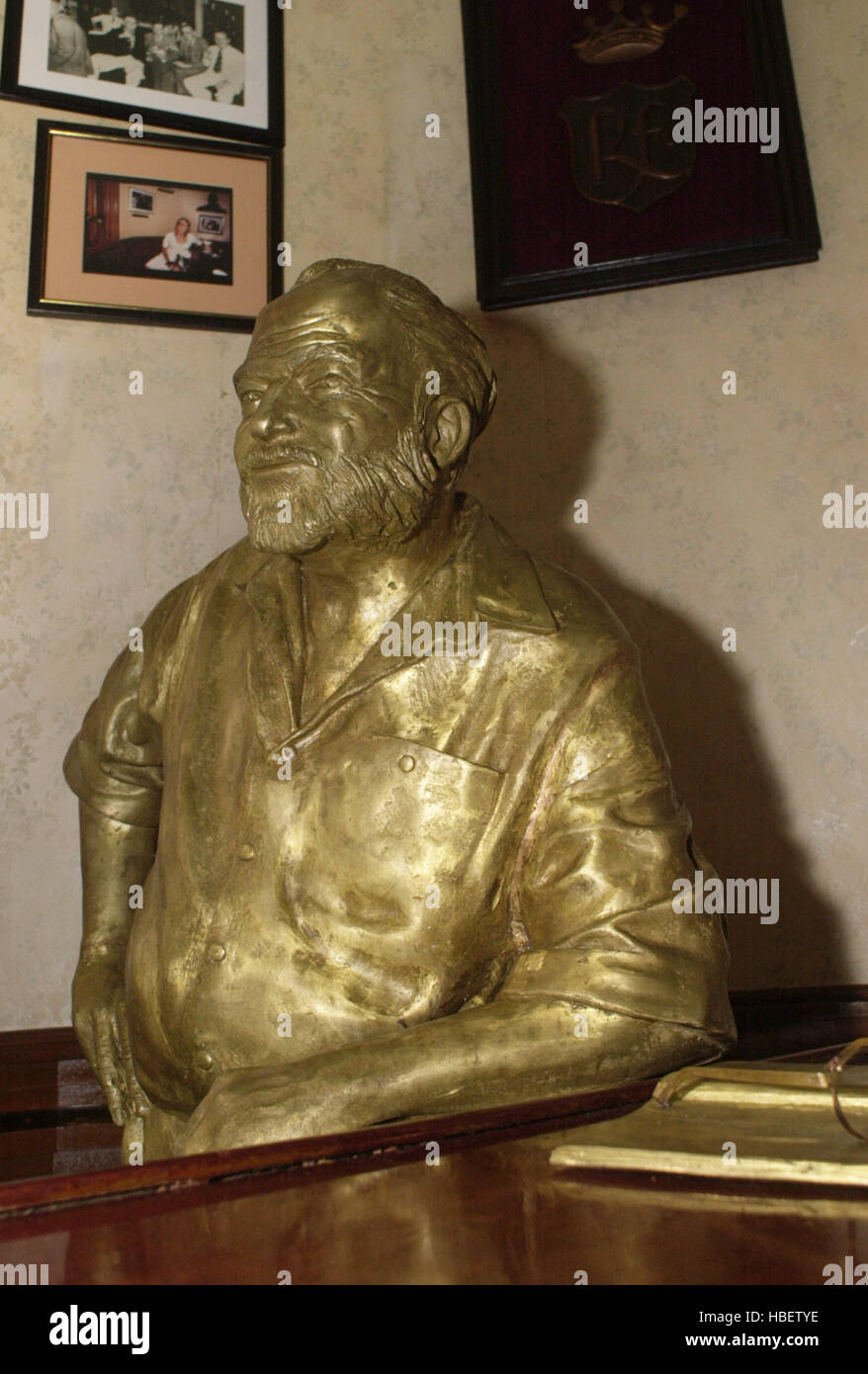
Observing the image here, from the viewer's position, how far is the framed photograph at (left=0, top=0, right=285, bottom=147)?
282 centimetres

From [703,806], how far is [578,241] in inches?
48.9

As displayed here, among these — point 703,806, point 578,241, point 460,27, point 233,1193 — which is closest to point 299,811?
point 233,1193

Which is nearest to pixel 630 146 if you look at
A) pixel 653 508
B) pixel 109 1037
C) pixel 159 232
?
pixel 653 508

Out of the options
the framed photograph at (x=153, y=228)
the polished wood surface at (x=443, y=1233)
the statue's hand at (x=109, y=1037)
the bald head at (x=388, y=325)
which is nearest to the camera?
the polished wood surface at (x=443, y=1233)

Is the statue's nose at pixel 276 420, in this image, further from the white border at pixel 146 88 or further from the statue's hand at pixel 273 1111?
the white border at pixel 146 88

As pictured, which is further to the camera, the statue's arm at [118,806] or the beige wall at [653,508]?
the beige wall at [653,508]

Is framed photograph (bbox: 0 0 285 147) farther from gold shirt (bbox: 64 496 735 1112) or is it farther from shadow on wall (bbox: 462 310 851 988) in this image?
gold shirt (bbox: 64 496 735 1112)

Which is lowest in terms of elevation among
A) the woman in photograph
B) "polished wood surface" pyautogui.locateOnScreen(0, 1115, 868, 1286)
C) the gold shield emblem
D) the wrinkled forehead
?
"polished wood surface" pyautogui.locateOnScreen(0, 1115, 868, 1286)

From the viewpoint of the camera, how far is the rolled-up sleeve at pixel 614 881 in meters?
1.67

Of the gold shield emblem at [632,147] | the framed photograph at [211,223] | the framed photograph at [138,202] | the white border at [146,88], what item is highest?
the white border at [146,88]

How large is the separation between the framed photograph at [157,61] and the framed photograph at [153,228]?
0.06 m

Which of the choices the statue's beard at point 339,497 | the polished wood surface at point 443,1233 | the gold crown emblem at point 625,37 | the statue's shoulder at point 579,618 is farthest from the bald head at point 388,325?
the gold crown emblem at point 625,37

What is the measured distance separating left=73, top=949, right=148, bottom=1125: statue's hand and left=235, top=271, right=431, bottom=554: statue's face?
759mm
